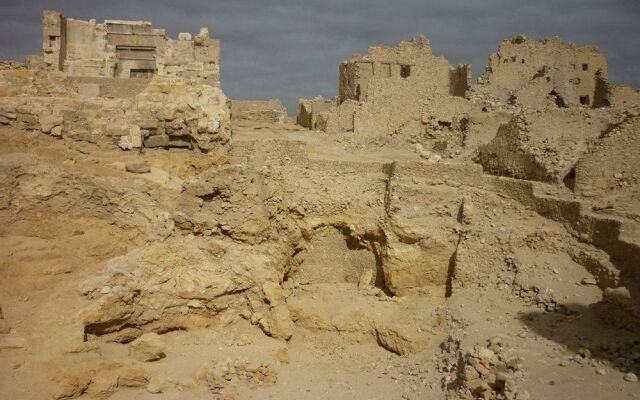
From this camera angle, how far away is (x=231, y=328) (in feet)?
27.0

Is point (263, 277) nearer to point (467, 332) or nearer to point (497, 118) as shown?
point (467, 332)

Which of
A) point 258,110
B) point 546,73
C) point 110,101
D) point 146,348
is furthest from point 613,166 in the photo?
point 258,110

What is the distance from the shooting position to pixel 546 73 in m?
17.0

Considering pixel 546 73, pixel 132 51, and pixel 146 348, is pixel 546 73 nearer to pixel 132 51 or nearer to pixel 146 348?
pixel 132 51

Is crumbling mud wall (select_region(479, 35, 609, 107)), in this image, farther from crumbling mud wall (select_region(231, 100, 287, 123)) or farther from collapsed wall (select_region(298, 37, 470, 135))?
crumbling mud wall (select_region(231, 100, 287, 123))

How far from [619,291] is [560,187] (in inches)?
140

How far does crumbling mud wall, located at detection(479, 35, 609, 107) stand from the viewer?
54.3ft

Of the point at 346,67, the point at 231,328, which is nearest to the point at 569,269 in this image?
the point at 231,328

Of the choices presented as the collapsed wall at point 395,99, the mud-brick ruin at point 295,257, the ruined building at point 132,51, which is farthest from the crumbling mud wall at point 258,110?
the mud-brick ruin at point 295,257

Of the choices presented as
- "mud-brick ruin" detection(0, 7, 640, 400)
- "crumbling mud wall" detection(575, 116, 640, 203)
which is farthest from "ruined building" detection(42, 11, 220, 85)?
"crumbling mud wall" detection(575, 116, 640, 203)

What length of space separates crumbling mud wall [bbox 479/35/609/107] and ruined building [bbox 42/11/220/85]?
30.1 ft

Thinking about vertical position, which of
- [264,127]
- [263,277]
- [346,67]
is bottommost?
[263,277]

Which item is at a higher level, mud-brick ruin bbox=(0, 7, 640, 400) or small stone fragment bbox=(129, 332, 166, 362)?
mud-brick ruin bbox=(0, 7, 640, 400)

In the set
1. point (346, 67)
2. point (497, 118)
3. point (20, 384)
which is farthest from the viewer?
point (346, 67)
